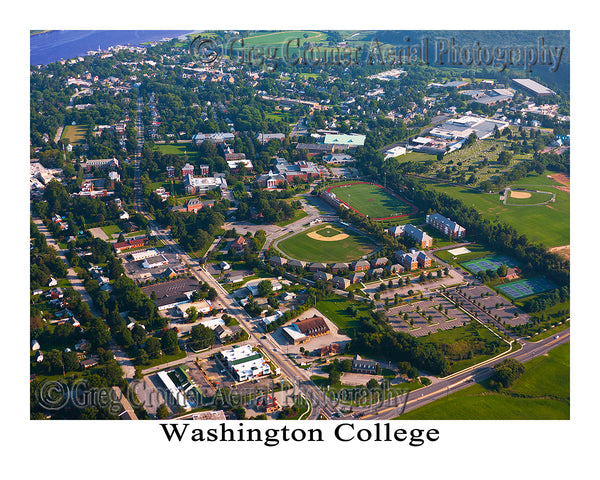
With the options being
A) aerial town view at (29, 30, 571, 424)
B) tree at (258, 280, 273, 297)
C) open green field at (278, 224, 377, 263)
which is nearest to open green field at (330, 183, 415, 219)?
aerial town view at (29, 30, 571, 424)

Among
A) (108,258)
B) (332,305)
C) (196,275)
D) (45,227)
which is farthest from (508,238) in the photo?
(45,227)

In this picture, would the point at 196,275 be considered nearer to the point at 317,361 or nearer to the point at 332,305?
the point at 332,305

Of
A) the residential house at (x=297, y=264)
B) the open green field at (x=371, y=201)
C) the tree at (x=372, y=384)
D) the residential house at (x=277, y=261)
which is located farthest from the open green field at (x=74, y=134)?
the tree at (x=372, y=384)

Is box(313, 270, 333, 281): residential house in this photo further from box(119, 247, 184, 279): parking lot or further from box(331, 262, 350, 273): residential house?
box(119, 247, 184, 279): parking lot

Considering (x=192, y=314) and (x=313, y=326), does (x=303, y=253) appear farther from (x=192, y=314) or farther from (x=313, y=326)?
(x=192, y=314)

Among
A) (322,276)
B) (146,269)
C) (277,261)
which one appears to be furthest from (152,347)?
(322,276)

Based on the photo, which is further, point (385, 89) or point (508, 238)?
point (385, 89)

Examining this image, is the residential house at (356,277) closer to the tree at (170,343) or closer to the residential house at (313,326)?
the residential house at (313,326)
